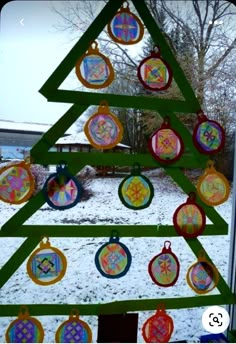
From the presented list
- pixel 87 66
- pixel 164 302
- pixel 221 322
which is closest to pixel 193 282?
pixel 164 302

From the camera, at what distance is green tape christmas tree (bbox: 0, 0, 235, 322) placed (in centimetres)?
91

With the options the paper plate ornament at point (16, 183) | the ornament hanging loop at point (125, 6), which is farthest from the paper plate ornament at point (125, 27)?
the paper plate ornament at point (16, 183)

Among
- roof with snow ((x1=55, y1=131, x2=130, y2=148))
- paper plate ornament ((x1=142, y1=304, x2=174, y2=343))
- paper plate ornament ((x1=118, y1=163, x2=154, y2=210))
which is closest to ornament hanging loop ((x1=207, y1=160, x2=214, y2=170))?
paper plate ornament ((x1=118, y1=163, x2=154, y2=210))

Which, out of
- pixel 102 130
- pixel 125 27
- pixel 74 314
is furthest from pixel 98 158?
pixel 74 314

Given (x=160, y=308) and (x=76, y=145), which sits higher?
(x=76, y=145)

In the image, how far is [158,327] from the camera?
1035 mm

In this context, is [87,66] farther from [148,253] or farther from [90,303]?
[90,303]

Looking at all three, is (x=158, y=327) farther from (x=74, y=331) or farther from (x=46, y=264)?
(x=46, y=264)

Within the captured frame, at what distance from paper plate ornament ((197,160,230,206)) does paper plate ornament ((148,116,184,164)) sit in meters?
0.13

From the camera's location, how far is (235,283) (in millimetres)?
1103

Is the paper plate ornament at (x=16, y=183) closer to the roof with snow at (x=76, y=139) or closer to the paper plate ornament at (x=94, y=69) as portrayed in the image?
the roof with snow at (x=76, y=139)

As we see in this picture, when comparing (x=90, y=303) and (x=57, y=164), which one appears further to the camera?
(x=90, y=303)

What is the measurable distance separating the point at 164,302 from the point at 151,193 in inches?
16.4

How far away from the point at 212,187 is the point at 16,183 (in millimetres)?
691
